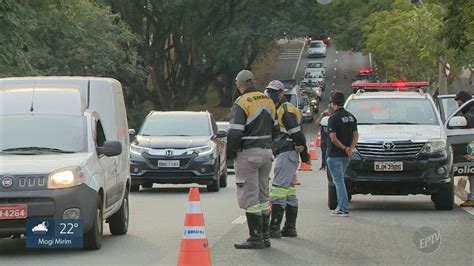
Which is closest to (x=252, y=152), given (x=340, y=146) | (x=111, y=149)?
(x=111, y=149)

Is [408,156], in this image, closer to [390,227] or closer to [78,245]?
[390,227]

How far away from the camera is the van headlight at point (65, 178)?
11.8 meters

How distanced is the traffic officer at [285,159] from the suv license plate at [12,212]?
3.25 m

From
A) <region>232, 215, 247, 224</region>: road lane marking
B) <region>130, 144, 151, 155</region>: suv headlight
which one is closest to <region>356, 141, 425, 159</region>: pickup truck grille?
<region>232, 215, 247, 224</region>: road lane marking

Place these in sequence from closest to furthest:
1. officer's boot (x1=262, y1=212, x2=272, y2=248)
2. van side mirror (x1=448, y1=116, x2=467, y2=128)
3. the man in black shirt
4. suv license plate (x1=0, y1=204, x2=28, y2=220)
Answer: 1. suv license plate (x1=0, y1=204, x2=28, y2=220)
2. officer's boot (x1=262, y1=212, x2=272, y2=248)
3. the man in black shirt
4. van side mirror (x1=448, y1=116, x2=467, y2=128)

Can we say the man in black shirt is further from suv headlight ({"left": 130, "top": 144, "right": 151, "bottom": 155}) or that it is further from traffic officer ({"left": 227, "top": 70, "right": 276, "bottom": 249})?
suv headlight ({"left": 130, "top": 144, "right": 151, "bottom": 155})

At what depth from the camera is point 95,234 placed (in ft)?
40.3

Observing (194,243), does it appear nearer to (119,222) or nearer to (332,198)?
(119,222)

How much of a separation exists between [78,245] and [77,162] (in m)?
0.89

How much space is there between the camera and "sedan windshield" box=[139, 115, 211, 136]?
23.3 meters

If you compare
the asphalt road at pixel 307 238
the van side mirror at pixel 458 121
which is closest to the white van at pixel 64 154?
the asphalt road at pixel 307 238


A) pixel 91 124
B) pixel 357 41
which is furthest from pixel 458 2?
pixel 357 41

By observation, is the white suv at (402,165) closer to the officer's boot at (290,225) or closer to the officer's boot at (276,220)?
the officer's boot at (290,225)

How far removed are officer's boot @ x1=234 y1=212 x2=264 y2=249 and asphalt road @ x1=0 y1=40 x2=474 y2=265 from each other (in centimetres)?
12
